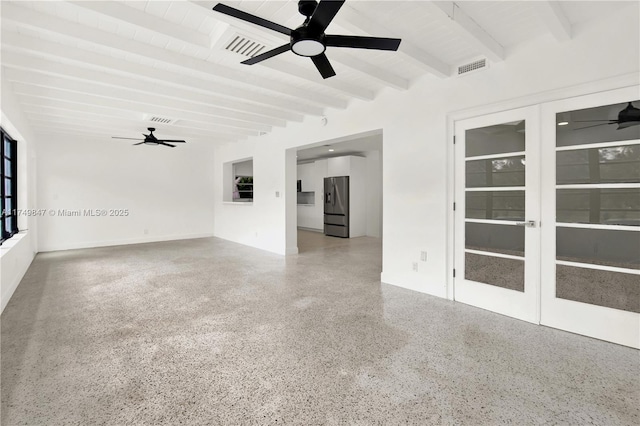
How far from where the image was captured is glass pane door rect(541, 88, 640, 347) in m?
2.53

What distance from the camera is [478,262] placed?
3.43 m

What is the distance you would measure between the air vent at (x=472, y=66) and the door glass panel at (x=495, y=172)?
3.17 ft

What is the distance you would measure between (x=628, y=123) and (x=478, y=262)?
174 centimetres

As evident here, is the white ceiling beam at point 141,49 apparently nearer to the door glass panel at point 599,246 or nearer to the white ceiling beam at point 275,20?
the white ceiling beam at point 275,20

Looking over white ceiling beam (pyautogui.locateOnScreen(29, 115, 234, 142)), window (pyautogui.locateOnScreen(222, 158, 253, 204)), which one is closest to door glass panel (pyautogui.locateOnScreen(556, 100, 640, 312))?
white ceiling beam (pyautogui.locateOnScreen(29, 115, 234, 142))

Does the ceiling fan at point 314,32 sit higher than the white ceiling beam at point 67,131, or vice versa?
the white ceiling beam at point 67,131

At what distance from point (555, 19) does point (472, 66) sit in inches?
36.4

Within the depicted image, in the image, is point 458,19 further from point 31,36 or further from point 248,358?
point 31,36

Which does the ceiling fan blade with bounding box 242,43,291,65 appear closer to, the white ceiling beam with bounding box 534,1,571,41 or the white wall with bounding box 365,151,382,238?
the white ceiling beam with bounding box 534,1,571,41

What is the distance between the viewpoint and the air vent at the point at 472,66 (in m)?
3.25

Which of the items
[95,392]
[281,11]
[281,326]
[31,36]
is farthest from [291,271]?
[31,36]

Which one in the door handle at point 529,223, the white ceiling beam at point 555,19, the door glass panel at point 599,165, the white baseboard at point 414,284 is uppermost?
the white ceiling beam at point 555,19

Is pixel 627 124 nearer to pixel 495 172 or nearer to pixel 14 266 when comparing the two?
pixel 495 172

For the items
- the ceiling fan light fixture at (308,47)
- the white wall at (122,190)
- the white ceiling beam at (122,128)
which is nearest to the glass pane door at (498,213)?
the ceiling fan light fixture at (308,47)
